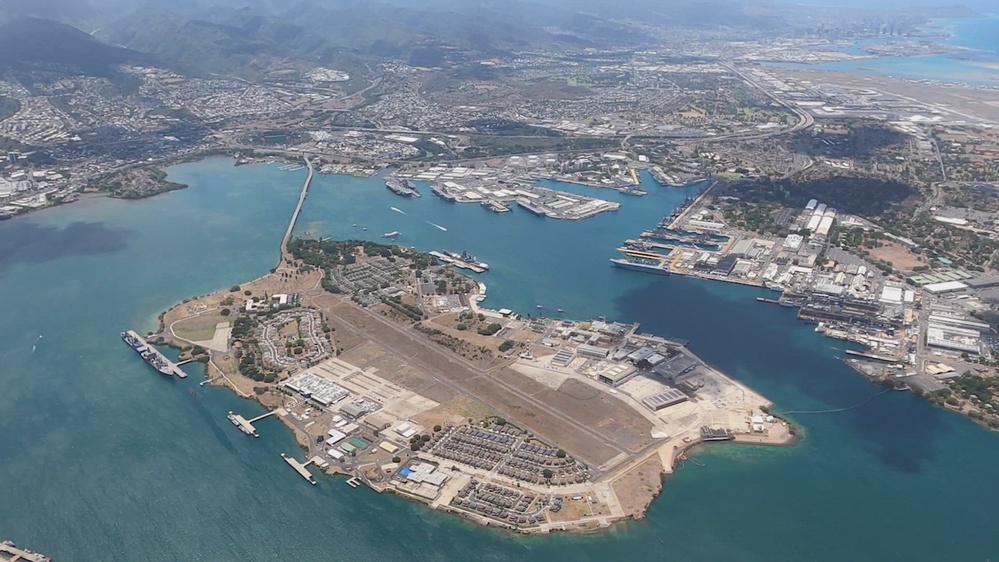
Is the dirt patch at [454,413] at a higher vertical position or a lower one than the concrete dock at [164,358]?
higher

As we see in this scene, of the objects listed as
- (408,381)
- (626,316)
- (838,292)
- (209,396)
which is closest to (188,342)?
(209,396)

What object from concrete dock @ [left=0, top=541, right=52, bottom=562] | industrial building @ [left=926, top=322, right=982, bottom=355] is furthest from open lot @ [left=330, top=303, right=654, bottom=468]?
industrial building @ [left=926, top=322, right=982, bottom=355]

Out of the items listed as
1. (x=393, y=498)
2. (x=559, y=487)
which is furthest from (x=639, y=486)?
(x=393, y=498)

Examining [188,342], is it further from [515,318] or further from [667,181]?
[667,181]

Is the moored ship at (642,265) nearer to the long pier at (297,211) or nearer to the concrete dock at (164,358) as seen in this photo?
the long pier at (297,211)

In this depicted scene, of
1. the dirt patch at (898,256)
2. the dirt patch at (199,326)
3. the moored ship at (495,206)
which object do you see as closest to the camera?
the dirt patch at (199,326)

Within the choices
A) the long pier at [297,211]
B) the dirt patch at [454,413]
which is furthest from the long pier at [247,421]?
the long pier at [297,211]

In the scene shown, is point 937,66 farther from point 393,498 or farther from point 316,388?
point 393,498
